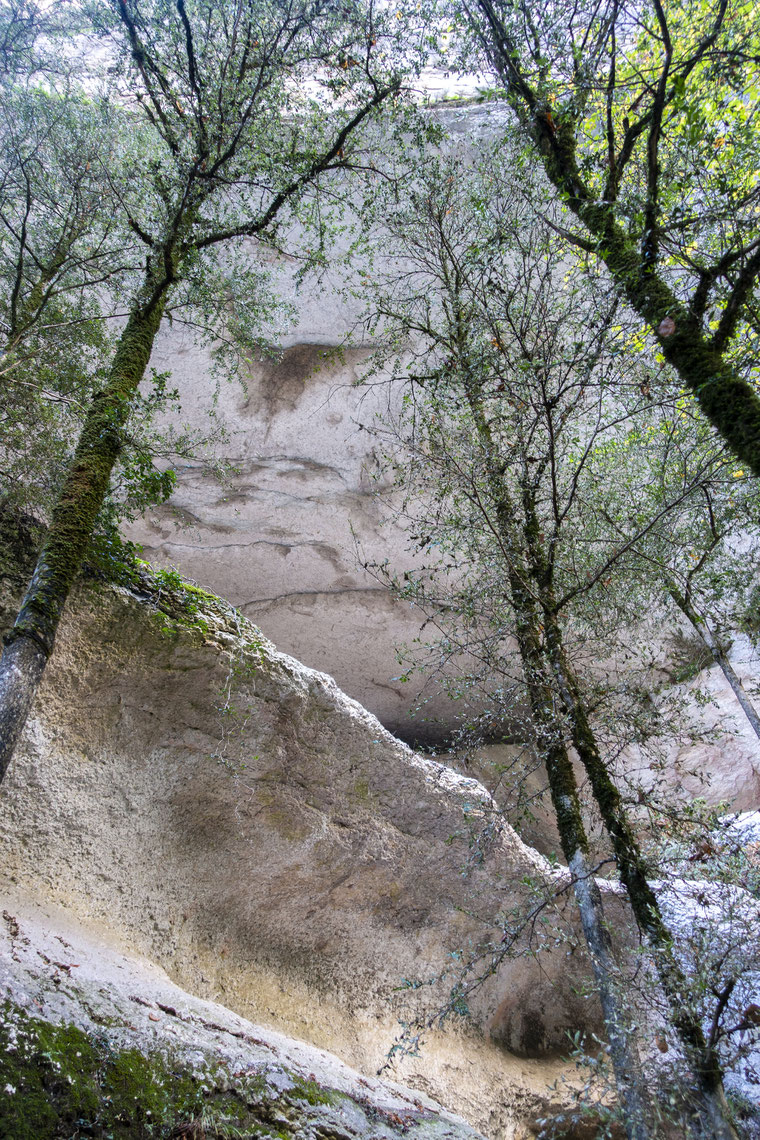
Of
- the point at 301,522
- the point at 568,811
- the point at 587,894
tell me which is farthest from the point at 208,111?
the point at 587,894

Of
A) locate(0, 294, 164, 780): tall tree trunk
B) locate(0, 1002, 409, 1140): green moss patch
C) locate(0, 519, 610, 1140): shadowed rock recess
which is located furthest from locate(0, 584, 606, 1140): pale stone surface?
locate(0, 1002, 409, 1140): green moss patch

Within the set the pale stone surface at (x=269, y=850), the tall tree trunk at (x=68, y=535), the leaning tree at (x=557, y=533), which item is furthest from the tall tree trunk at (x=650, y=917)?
the tall tree trunk at (x=68, y=535)

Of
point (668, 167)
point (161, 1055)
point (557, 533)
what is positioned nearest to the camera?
point (161, 1055)

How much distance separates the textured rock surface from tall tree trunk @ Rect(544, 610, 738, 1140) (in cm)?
199

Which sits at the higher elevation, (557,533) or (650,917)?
(557,533)

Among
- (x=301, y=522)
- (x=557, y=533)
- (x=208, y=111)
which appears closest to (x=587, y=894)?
(x=557, y=533)

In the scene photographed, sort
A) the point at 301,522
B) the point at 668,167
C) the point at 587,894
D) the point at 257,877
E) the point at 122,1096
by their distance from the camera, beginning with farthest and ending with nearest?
1. the point at 301,522
2. the point at 257,877
3. the point at 668,167
4. the point at 587,894
5. the point at 122,1096

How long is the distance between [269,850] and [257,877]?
238 mm

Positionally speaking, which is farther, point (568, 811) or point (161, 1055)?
point (568, 811)

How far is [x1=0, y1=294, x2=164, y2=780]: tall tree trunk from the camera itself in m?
3.64

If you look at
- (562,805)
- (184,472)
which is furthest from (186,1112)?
(184,472)

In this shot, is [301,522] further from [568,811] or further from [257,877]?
[568,811]

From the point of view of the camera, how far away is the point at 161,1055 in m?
3.70

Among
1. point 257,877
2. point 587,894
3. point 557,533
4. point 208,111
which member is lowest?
point 257,877
